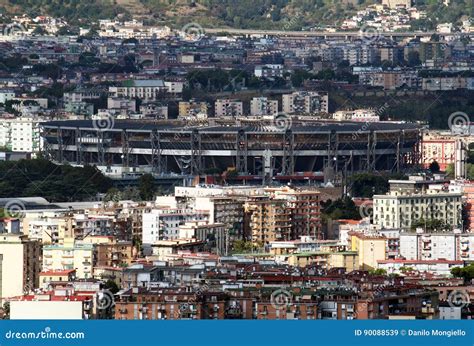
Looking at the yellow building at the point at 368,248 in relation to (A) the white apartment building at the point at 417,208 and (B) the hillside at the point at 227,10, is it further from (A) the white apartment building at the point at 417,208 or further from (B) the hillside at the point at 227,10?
(B) the hillside at the point at 227,10

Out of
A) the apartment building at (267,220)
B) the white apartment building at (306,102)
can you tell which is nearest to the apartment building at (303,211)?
the apartment building at (267,220)

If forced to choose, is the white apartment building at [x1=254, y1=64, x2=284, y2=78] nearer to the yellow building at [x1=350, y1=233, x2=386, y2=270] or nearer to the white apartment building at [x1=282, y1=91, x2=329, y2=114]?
the white apartment building at [x1=282, y1=91, x2=329, y2=114]

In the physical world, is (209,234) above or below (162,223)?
below

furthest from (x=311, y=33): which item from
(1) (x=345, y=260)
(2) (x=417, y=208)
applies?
(1) (x=345, y=260)

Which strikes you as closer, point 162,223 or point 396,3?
point 162,223

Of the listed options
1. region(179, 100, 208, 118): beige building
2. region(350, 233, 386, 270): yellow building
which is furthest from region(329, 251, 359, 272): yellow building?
region(179, 100, 208, 118): beige building

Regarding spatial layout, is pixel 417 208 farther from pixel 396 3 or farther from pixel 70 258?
pixel 396 3
